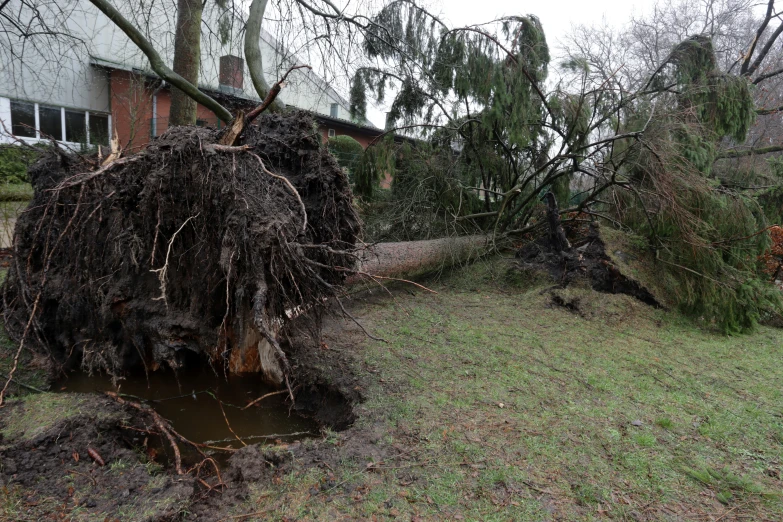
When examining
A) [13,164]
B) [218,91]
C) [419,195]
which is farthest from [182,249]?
[218,91]

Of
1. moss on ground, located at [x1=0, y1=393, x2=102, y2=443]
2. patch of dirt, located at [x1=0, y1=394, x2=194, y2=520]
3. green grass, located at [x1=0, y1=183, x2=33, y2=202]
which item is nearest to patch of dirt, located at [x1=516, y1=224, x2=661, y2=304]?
patch of dirt, located at [x1=0, y1=394, x2=194, y2=520]

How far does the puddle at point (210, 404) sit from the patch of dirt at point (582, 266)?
3612 millimetres

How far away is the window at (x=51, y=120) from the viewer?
12.5m

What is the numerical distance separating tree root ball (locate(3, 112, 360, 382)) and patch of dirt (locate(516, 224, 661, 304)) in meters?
3.27

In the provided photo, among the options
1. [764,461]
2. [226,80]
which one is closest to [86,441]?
[764,461]

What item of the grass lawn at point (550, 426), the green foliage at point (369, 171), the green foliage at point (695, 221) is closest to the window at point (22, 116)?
the green foliage at point (369, 171)

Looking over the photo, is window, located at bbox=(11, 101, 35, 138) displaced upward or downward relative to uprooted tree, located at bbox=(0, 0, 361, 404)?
upward

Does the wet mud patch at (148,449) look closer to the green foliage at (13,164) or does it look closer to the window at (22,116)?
the green foliage at (13,164)

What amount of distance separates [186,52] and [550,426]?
801 centimetres

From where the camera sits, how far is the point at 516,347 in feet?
14.3

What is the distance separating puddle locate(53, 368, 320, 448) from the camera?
3.14 meters

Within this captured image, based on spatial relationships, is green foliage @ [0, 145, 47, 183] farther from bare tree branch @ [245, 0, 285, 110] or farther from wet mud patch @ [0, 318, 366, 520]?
wet mud patch @ [0, 318, 366, 520]

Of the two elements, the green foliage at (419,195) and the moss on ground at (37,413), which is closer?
the moss on ground at (37,413)

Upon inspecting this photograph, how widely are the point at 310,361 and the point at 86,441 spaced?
1596 mm
